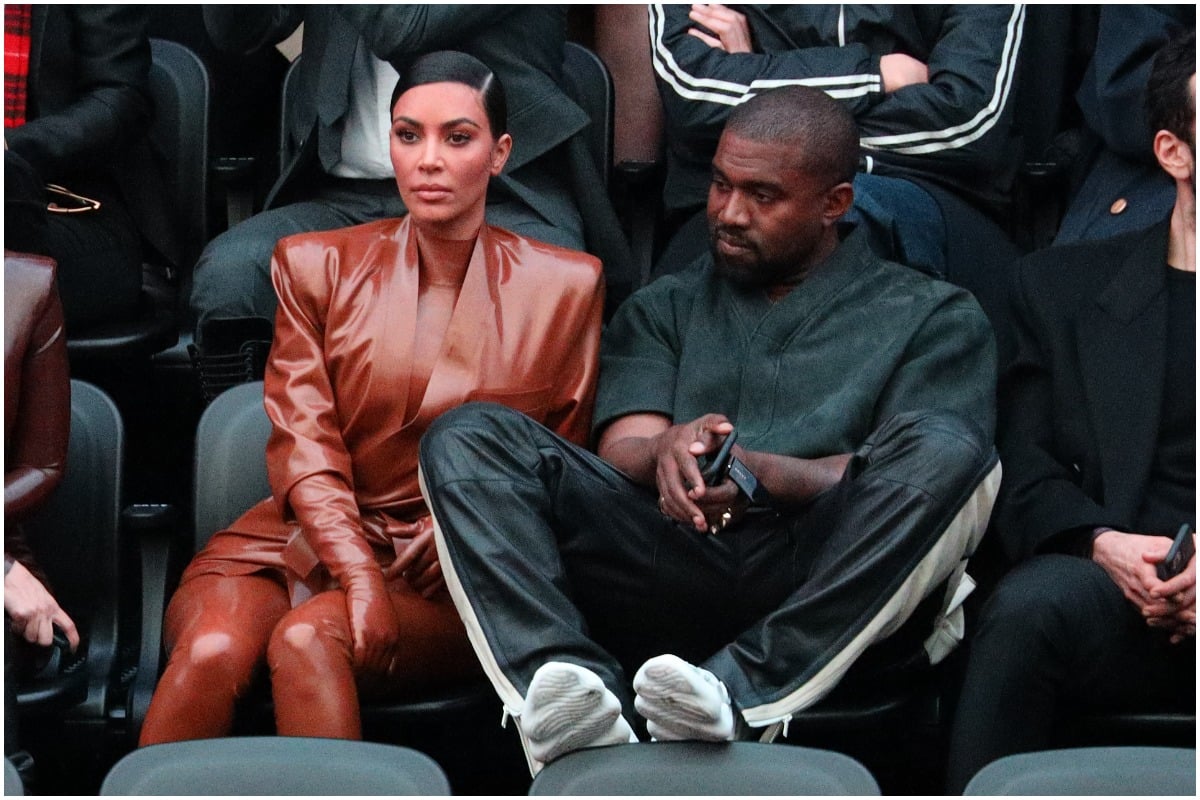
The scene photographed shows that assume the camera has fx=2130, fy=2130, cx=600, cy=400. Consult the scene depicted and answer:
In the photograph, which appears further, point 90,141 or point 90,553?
point 90,141

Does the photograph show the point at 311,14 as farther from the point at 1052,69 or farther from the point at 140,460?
the point at 1052,69

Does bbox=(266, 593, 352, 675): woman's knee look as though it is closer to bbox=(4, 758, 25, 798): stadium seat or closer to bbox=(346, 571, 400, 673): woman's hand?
bbox=(346, 571, 400, 673): woman's hand

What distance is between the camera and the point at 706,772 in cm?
199

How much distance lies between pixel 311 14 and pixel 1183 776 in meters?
1.81

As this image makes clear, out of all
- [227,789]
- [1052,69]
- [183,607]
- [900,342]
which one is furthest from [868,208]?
[227,789]

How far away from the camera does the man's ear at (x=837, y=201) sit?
2670 mm

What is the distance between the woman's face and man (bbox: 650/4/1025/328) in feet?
1.54

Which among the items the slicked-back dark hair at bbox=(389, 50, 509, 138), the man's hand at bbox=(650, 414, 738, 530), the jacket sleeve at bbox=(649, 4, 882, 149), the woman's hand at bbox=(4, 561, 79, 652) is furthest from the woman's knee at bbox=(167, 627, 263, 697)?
the jacket sleeve at bbox=(649, 4, 882, 149)

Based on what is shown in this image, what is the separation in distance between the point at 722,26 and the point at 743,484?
3.46ft

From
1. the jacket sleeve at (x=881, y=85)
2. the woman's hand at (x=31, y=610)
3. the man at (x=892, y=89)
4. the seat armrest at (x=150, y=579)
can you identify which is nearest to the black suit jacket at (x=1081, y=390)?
the man at (x=892, y=89)

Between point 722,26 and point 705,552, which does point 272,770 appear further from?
point 722,26

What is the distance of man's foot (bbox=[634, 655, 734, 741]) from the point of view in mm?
2055

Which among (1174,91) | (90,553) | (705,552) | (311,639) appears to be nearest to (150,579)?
(90,553)

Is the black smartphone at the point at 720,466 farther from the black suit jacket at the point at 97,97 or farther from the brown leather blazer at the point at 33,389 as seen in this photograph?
the black suit jacket at the point at 97,97
